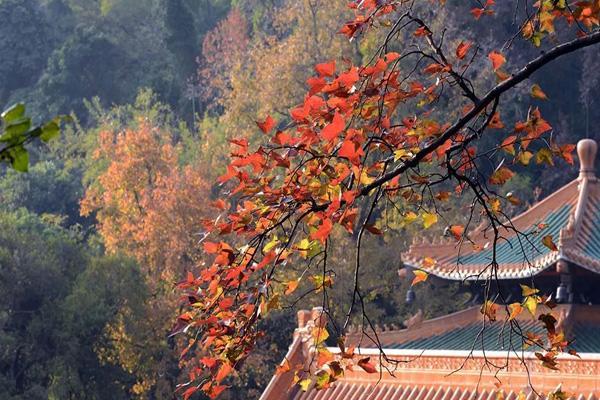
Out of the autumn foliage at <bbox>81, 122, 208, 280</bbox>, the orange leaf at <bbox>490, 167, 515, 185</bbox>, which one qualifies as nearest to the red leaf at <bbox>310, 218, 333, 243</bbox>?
the orange leaf at <bbox>490, 167, 515, 185</bbox>

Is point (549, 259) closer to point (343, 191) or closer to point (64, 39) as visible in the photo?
point (343, 191)

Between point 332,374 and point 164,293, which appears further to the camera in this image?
point 164,293

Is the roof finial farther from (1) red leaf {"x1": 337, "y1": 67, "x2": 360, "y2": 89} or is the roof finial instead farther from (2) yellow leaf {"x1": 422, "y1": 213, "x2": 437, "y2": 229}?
(1) red leaf {"x1": 337, "y1": 67, "x2": 360, "y2": 89}

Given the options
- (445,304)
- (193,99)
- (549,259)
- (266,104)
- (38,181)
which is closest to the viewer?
(549,259)

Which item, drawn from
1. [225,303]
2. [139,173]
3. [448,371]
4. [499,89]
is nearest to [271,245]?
[225,303]

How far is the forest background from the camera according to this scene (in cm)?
2564

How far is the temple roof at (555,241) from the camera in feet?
46.6

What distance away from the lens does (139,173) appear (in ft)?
99.2

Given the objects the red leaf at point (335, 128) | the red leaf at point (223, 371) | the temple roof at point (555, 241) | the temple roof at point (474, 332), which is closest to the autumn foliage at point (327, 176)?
the red leaf at point (223, 371)

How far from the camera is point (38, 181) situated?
35500 millimetres

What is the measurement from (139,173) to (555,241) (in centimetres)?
1655

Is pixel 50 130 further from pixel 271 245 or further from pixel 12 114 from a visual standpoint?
pixel 271 245

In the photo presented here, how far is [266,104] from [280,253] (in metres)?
28.1

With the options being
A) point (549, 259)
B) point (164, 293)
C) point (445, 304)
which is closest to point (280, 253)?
point (549, 259)
